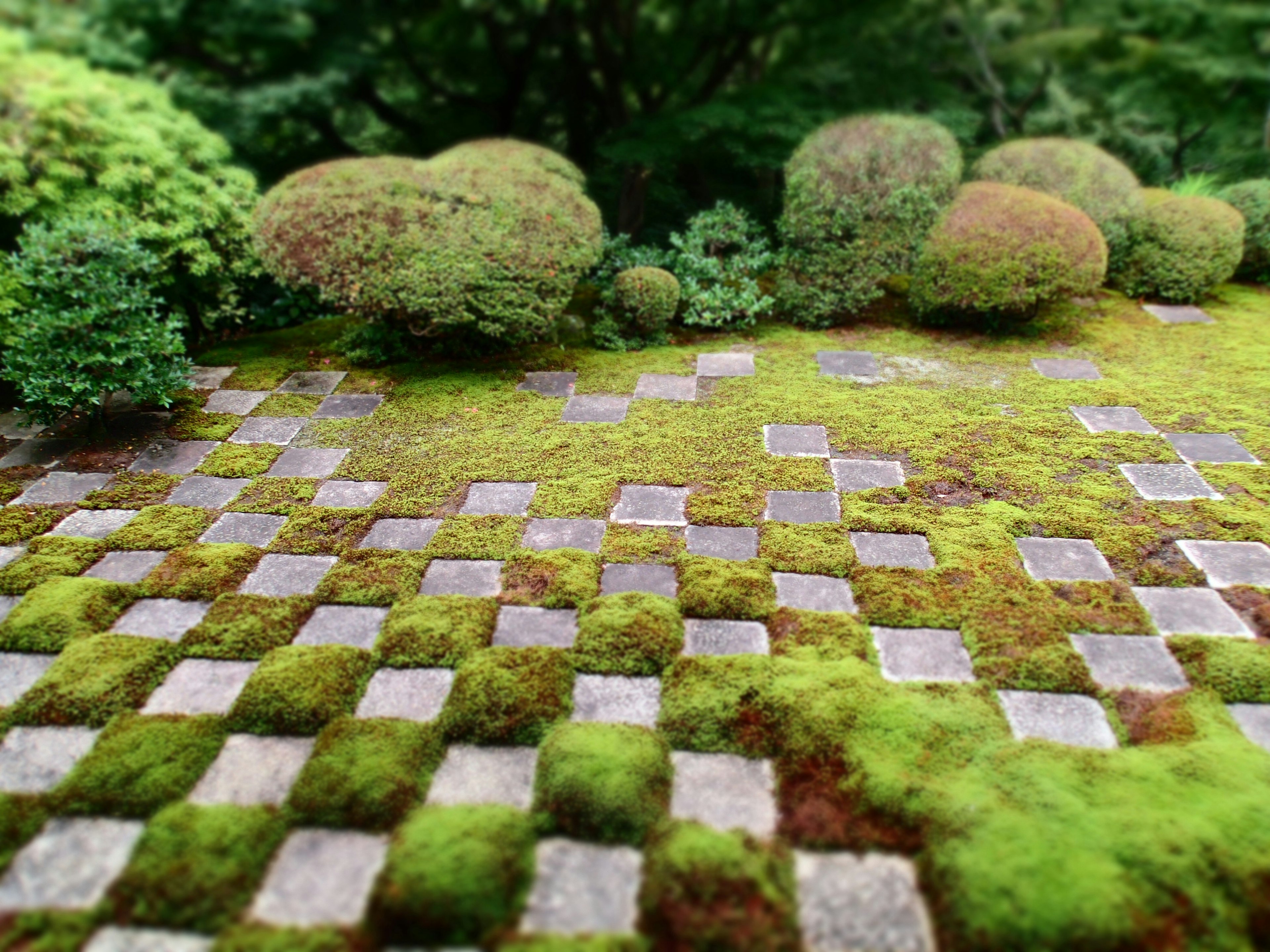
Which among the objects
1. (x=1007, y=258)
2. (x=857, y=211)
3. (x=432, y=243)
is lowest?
(x=1007, y=258)

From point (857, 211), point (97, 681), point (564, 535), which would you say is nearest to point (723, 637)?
point (564, 535)

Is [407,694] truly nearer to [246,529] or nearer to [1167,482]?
[246,529]

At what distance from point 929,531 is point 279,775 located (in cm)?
311

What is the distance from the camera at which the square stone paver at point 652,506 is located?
14.2 ft

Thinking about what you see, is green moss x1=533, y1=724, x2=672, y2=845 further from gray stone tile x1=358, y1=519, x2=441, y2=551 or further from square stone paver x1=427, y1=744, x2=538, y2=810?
gray stone tile x1=358, y1=519, x2=441, y2=551

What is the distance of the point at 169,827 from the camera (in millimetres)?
2637

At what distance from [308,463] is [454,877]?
321 cm

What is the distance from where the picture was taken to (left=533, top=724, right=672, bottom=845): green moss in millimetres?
2650

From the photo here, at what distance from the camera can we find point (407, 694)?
3217 millimetres

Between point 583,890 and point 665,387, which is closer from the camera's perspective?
point 583,890

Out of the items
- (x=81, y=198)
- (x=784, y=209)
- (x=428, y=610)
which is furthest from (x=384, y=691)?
(x=784, y=209)

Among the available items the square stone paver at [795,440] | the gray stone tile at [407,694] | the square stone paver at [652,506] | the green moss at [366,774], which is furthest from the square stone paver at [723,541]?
the green moss at [366,774]

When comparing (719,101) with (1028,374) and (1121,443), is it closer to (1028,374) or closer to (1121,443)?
(1028,374)

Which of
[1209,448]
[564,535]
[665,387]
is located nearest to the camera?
[564,535]
